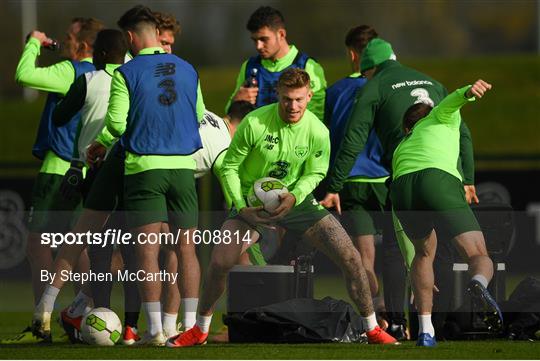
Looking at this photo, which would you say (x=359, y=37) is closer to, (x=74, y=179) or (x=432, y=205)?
(x=432, y=205)

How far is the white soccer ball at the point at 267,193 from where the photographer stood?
9555 millimetres

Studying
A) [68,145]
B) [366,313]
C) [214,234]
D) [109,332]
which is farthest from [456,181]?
[68,145]

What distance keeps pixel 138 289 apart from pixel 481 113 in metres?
21.0

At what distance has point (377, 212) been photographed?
36.6 feet

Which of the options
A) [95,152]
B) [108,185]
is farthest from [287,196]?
[95,152]

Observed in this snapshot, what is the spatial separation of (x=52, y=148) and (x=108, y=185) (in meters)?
1.41

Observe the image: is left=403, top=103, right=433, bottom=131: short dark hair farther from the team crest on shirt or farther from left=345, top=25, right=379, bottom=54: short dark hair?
left=345, top=25, right=379, bottom=54: short dark hair

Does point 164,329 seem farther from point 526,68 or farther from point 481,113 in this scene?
point 526,68

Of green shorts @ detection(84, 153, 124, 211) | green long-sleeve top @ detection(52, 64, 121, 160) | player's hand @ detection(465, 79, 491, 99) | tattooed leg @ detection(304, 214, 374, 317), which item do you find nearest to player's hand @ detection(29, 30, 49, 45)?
green long-sleeve top @ detection(52, 64, 121, 160)

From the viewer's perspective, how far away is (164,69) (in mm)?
9633

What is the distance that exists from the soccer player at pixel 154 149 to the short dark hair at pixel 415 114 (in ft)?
5.12

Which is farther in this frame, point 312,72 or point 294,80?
point 312,72

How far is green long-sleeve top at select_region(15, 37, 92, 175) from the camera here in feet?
35.6

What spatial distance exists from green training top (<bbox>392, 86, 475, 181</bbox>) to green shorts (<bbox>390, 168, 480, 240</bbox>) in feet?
0.20
